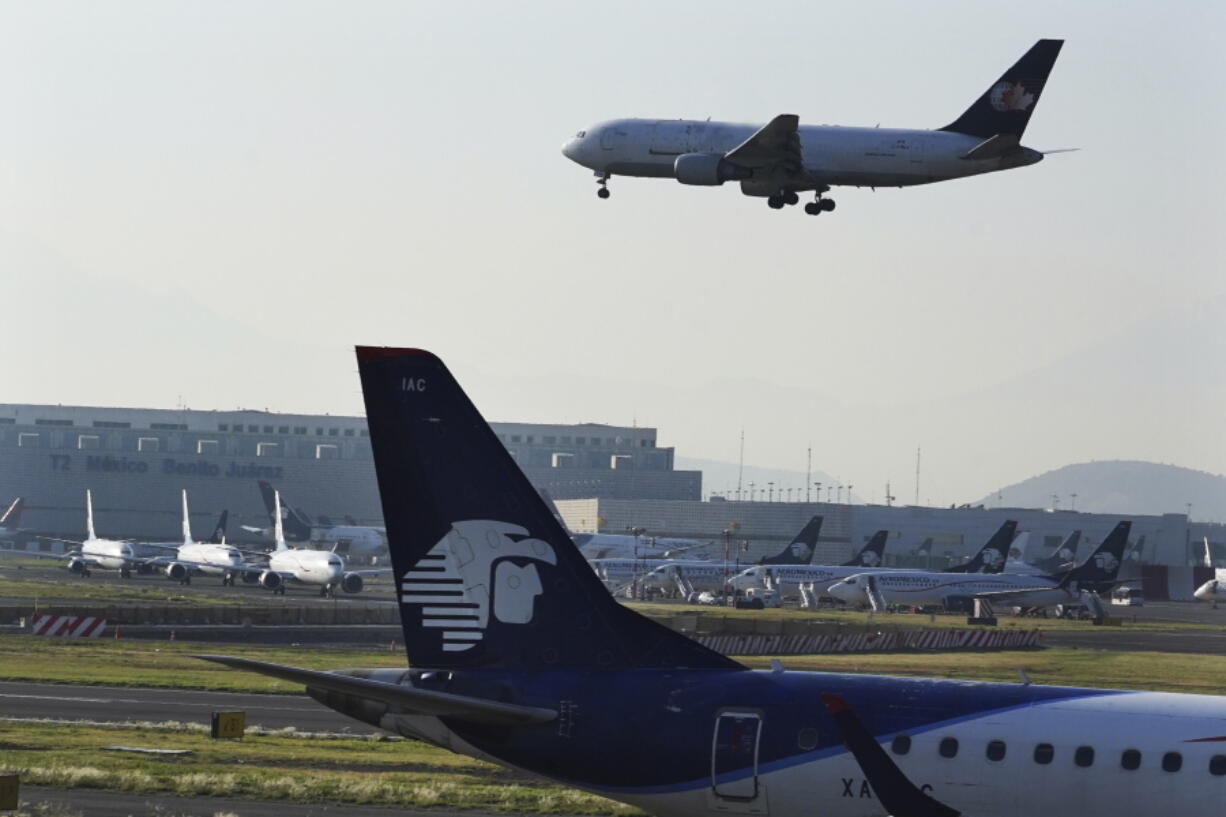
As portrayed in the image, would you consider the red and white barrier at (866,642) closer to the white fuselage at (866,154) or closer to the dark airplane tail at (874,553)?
the white fuselage at (866,154)

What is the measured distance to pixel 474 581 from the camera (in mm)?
23500

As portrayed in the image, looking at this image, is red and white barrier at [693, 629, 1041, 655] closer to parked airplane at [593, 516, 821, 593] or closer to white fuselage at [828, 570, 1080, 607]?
white fuselage at [828, 570, 1080, 607]

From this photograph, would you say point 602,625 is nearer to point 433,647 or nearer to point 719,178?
point 433,647

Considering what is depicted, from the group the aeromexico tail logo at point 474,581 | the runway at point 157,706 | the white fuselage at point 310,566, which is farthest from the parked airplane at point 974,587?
the aeromexico tail logo at point 474,581

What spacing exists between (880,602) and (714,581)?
53.6 feet

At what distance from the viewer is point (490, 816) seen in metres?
31.8

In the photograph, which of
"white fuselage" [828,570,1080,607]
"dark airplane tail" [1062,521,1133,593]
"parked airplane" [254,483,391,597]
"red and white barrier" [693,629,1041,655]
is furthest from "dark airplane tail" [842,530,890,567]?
"red and white barrier" [693,629,1041,655]

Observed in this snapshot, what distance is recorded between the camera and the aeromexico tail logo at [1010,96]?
7031 cm

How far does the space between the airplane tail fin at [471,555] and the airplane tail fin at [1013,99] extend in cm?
4828

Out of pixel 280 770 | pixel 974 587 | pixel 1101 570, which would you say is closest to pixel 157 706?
pixel 280 770

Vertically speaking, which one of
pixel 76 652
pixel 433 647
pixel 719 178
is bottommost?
pixel 76 652

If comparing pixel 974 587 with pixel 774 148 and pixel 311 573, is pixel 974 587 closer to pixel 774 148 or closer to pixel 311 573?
pixel 311 573

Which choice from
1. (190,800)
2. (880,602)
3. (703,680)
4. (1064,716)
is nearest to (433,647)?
(703,680)

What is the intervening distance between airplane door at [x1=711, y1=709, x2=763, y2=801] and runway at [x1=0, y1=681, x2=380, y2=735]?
2361cm
